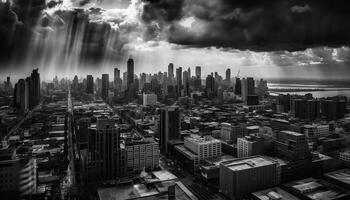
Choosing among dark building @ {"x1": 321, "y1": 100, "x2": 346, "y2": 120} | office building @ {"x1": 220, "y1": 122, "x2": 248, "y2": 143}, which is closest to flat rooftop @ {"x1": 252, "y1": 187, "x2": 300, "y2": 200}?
office building @ {"x1": 220, "y1": 122, "x2": 248, "y2": 143}

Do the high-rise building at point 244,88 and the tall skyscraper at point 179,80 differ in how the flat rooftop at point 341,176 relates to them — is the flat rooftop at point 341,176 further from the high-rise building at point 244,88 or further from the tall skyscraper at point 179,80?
the tall skyscraper at point 179,80

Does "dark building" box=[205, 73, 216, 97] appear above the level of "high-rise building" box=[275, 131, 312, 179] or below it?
above

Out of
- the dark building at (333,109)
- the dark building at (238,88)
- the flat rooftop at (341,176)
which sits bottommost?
the flat rooftop at (341,176)

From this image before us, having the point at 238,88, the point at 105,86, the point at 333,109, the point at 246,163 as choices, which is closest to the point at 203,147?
the point at 246,163

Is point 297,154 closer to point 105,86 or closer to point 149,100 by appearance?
point 149,100

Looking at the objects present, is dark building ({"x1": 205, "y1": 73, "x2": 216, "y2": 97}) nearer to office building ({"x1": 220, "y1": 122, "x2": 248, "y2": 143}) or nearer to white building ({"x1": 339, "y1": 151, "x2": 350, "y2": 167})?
office building ({"x1": 220, "y1": 122, "x2": 248, "y2": 143})

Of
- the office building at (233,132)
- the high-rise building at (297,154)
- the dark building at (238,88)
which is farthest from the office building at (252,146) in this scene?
the dark building at (238,88)
